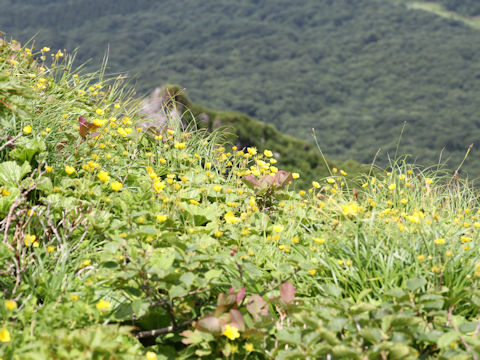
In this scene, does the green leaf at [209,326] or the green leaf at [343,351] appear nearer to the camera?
the green leaf at [343,351]

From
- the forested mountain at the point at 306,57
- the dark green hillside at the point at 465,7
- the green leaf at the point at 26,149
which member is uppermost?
the dark green hillside at the point at 465,7

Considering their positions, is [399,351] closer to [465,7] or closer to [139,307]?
[139,307]

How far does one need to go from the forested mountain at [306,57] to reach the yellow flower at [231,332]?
191 ft

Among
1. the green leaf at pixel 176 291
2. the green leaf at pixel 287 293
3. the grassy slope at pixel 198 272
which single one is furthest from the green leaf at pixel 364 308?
the green leaf at pixel 176 291

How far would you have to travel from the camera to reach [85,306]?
71.4 inches

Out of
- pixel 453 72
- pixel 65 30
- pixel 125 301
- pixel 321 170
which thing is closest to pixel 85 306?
pixel 125 301

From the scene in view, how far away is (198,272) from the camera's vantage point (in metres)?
2.05

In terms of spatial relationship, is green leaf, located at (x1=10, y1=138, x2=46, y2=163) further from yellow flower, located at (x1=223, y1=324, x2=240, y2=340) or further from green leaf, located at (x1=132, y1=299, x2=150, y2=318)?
yellow flower, located at (x1=223, y1=324, x2=240, y2=340)

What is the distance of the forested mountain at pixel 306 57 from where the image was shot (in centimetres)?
7231

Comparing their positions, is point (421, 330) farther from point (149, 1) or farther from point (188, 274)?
point (149, 1)

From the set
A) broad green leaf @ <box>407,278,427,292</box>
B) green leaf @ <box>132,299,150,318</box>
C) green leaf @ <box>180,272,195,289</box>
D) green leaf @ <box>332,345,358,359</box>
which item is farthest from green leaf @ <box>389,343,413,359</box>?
green leaf @ <box>132,299,150,318</box>

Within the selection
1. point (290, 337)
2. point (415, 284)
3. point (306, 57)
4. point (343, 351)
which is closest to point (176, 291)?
point (290, 337)

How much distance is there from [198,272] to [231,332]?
1.16 ft

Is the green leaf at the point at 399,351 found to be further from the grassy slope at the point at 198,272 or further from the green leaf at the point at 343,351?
the green leaf at the point at 343,351
